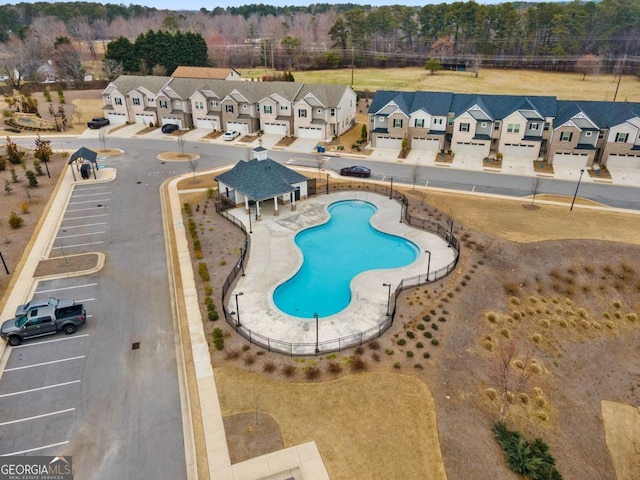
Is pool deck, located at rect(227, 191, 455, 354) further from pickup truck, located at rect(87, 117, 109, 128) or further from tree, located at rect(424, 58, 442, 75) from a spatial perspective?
tree, located at rect(424, 58, 442, 75)

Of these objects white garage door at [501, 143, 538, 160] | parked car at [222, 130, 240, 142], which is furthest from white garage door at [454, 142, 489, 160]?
parked car at [222, 130, 240, 142]

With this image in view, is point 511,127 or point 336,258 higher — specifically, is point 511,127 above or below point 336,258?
above

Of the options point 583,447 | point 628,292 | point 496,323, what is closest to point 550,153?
point 628,292

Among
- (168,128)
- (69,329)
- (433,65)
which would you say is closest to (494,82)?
(433,65)

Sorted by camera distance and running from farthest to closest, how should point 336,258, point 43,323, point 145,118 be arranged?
point 145,118
point 336,258
point 43,323

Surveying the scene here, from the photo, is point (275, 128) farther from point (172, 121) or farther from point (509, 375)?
point (509, 375)

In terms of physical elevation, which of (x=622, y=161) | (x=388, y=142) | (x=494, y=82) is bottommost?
(x=622, y=161)

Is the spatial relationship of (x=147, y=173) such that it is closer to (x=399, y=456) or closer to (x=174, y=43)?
(x=399, y=456)

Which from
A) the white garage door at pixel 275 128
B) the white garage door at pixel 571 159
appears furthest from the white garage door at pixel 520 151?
the white garage door at pixel 275 128
